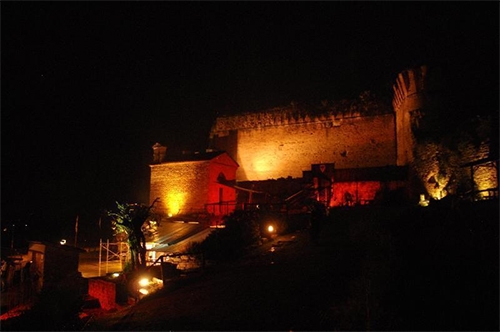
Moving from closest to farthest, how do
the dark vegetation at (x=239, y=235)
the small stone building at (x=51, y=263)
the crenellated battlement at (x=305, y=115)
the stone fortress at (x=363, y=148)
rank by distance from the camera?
the dark vegetation at (x=239, y=235) < the small stone building at (x=51, y=263) < the stone fortress at (x=363, y=148) < the crenellated battlement at (x=305, y=115)

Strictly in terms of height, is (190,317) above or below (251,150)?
below

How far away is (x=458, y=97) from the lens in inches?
816

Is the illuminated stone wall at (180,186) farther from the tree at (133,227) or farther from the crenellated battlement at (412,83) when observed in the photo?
the crenellated battlement at (412,83)

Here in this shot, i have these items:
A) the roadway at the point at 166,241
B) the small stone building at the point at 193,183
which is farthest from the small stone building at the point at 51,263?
the small stone building at the point at 193,183

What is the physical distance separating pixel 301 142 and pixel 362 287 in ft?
76.9

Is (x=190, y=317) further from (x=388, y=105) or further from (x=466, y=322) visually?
(x=388, y=105)

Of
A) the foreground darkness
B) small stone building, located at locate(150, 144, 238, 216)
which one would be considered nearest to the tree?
the foreground darkness

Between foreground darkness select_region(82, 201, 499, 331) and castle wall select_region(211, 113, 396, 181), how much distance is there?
15.7 m

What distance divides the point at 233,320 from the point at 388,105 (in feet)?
76.5

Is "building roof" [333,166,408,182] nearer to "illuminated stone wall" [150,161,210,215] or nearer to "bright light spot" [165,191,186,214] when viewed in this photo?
"illuminated stone wall" [150,161,210,215]

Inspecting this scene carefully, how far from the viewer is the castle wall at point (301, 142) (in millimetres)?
27234

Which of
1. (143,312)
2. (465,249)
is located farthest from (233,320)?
(465,249)

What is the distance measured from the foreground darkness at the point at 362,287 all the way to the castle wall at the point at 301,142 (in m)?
15.7

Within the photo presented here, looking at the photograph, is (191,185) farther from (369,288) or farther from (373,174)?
(369,288)
